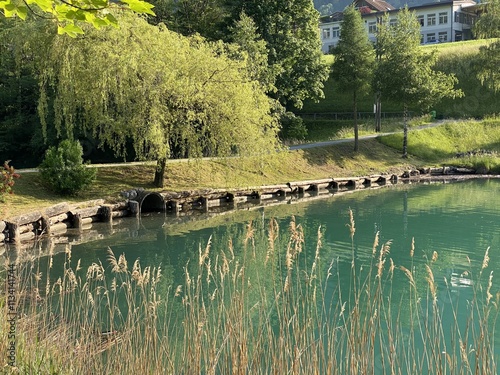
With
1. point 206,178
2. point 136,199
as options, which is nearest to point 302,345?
point 136,199

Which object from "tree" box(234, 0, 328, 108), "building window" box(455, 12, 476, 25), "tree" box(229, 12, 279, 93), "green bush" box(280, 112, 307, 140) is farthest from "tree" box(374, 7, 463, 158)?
"building window" box(455, 12, 476, 25)

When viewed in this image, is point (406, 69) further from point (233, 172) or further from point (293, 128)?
point (233, 172)

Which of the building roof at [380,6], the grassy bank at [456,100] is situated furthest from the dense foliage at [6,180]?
the building roof at [380,6]

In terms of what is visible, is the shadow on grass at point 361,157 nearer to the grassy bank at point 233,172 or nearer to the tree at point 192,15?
the grassy bank at point 233,172

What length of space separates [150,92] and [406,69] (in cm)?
1561

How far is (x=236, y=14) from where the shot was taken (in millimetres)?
31875

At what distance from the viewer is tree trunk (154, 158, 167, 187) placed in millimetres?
21781

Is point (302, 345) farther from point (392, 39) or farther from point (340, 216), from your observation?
point (392, 39)

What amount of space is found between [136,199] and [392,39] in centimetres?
1689

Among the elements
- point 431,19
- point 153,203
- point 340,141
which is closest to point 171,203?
point 153,203

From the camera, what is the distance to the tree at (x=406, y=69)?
3088cm

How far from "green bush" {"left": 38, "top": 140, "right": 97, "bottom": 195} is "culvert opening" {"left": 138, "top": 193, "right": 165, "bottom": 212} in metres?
2.09

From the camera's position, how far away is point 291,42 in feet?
106

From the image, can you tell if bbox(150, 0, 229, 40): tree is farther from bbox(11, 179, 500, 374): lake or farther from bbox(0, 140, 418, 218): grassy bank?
bbox(11, 179, 500, 374): lake
